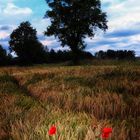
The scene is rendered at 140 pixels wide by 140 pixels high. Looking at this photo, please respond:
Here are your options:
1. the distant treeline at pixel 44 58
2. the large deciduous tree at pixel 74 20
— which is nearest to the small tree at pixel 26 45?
the distant treeline at pixel 44 58

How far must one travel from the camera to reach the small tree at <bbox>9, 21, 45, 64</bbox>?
3371 inches

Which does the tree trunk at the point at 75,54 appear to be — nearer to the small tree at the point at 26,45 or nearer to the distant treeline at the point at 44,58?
the distant treeline at the point at 44,58

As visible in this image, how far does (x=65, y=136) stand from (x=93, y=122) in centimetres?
127

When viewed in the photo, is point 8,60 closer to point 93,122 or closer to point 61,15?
point 61,15

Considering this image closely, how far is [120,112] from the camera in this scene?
8031mm

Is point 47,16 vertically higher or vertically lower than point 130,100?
higher

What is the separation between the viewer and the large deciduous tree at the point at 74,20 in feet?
186

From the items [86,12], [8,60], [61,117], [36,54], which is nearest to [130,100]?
[61,117]

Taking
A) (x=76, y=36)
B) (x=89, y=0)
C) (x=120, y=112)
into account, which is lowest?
(x=120, y=112)

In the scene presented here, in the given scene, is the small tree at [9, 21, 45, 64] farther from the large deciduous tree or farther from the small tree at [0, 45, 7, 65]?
the large deciduous tree

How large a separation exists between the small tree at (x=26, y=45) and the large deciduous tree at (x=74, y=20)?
27203mm

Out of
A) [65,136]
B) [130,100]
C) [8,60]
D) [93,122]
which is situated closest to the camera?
[65,136]

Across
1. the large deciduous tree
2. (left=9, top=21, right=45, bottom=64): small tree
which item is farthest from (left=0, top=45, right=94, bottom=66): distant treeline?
the large deciduous tree

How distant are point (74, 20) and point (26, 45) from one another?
32.6 metres
